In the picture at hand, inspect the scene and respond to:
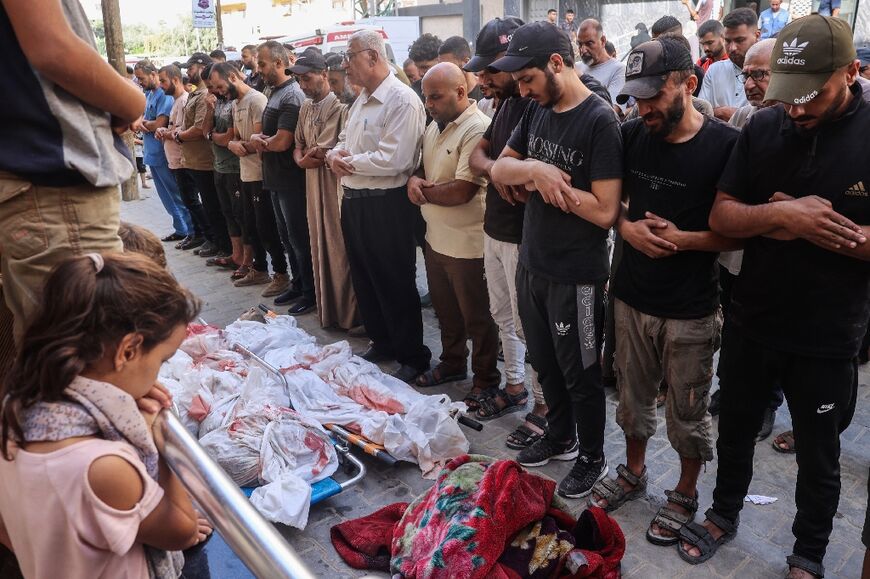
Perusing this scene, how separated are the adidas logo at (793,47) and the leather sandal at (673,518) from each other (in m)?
2.06

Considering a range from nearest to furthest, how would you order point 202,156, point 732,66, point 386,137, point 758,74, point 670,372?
1. point 670,372
2. point 758,74
3. point 386,137
4. point 732,66
5. point 202,156

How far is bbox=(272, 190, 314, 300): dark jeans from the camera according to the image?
21.4ft

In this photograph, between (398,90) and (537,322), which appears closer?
(537,322)

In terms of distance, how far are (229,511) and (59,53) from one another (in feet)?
4.37

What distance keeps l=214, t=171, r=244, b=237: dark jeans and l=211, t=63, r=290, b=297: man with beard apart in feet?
0.30

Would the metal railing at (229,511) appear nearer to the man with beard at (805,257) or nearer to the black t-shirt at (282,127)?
the man with beard at (805,257)

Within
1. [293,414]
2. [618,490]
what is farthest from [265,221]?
[618,490]

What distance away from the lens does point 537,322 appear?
366 cm

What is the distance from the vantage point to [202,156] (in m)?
8.12

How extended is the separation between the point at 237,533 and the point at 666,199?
243 centimetres

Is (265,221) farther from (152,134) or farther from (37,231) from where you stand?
(37,231)

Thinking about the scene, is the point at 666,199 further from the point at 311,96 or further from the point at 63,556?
the point at 311,96

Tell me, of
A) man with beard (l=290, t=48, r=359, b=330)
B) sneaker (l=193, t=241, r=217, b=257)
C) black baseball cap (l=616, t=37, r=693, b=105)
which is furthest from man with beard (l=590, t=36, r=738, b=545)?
sneaker (l=193, t=241, r=217, b=257)

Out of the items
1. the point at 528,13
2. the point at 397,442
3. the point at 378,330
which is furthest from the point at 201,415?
the point at 528,13
